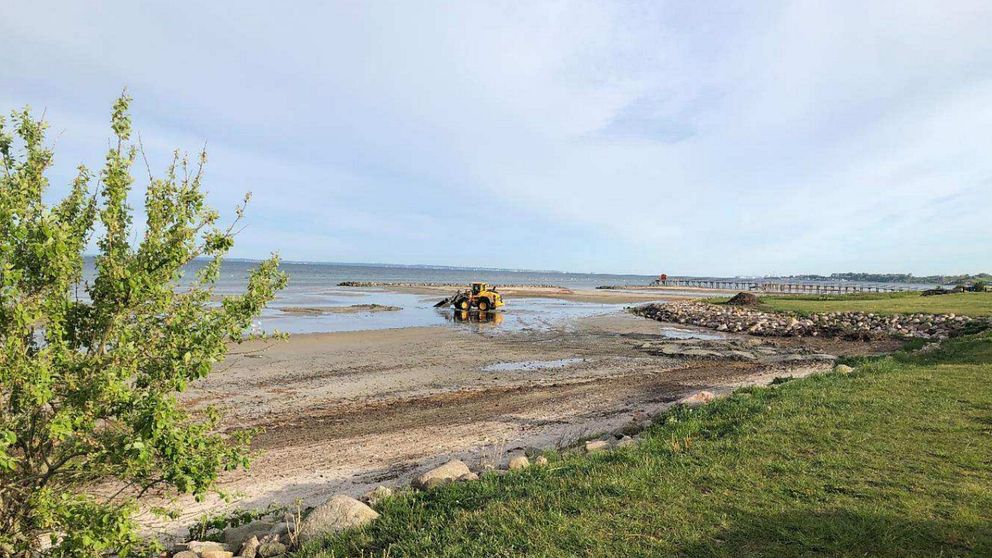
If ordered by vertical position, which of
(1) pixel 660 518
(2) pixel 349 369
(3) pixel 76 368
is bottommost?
(2) pixel 349 369

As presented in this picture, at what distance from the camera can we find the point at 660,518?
4539 millimetres

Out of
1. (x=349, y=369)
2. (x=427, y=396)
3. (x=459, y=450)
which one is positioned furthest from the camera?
(x=349, y=369)

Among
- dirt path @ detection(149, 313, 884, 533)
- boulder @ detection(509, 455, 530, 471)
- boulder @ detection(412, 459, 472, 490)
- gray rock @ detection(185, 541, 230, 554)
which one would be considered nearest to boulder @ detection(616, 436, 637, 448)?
dirt path @ detection(149, 313, 884, 533)

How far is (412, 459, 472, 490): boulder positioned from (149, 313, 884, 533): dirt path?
Result: 0.90 m

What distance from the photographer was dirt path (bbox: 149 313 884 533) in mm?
7934

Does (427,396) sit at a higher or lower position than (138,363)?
lower

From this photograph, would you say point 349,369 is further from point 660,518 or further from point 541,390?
point 660,518

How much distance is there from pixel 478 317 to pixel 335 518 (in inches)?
1144

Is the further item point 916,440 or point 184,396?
point 184,396

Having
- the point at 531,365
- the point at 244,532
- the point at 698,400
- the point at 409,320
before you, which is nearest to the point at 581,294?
the point at 409,320

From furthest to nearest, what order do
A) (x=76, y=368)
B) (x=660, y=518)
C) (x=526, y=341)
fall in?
1. (x=526, y=341)
2. (x=660, y=518)
3. (x=76, y=368)

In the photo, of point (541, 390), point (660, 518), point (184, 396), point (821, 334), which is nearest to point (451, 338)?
point (541, 390)

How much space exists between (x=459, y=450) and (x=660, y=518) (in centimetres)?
469

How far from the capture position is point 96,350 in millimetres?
3961
